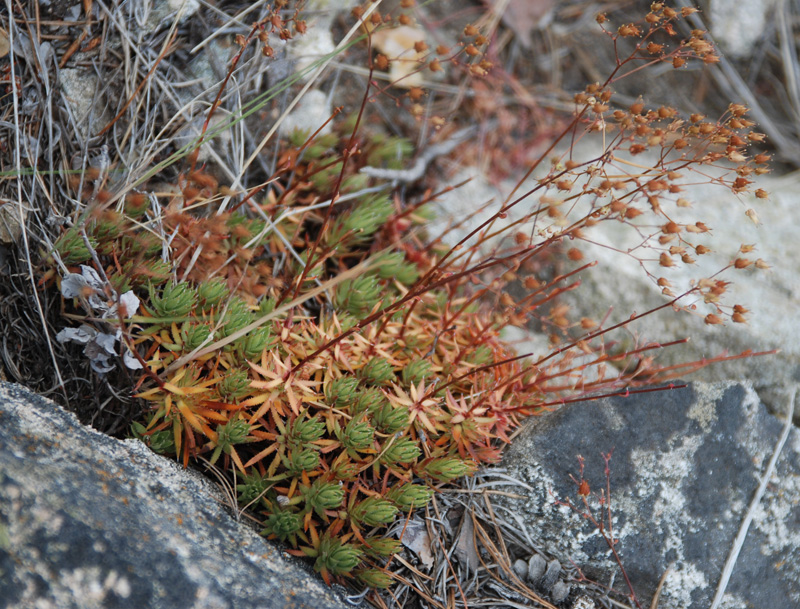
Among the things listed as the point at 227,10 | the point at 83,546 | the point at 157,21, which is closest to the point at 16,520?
the point at 83,546

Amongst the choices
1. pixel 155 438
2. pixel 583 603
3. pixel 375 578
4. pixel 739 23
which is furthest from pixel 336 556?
pixel 739 23

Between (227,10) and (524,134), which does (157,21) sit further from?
(524,134)

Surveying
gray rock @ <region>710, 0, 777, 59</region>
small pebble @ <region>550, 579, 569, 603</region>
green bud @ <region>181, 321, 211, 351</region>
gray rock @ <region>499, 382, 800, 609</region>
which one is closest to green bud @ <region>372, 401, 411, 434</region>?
gray rock @ <region>499, 382, 800, 609</region>

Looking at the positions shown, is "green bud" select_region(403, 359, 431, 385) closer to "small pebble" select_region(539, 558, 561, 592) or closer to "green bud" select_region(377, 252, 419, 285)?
"green bud" select_region(377, 252, 419, 285)

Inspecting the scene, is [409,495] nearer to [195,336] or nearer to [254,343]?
[254,343]

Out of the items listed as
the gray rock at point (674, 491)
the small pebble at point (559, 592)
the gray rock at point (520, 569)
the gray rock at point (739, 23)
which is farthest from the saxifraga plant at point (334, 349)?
the gray rock at point (739, 23)

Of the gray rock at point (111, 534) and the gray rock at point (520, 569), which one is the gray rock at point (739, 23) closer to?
the gray rock at point (520, 569)

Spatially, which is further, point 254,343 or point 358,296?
point 358,296
